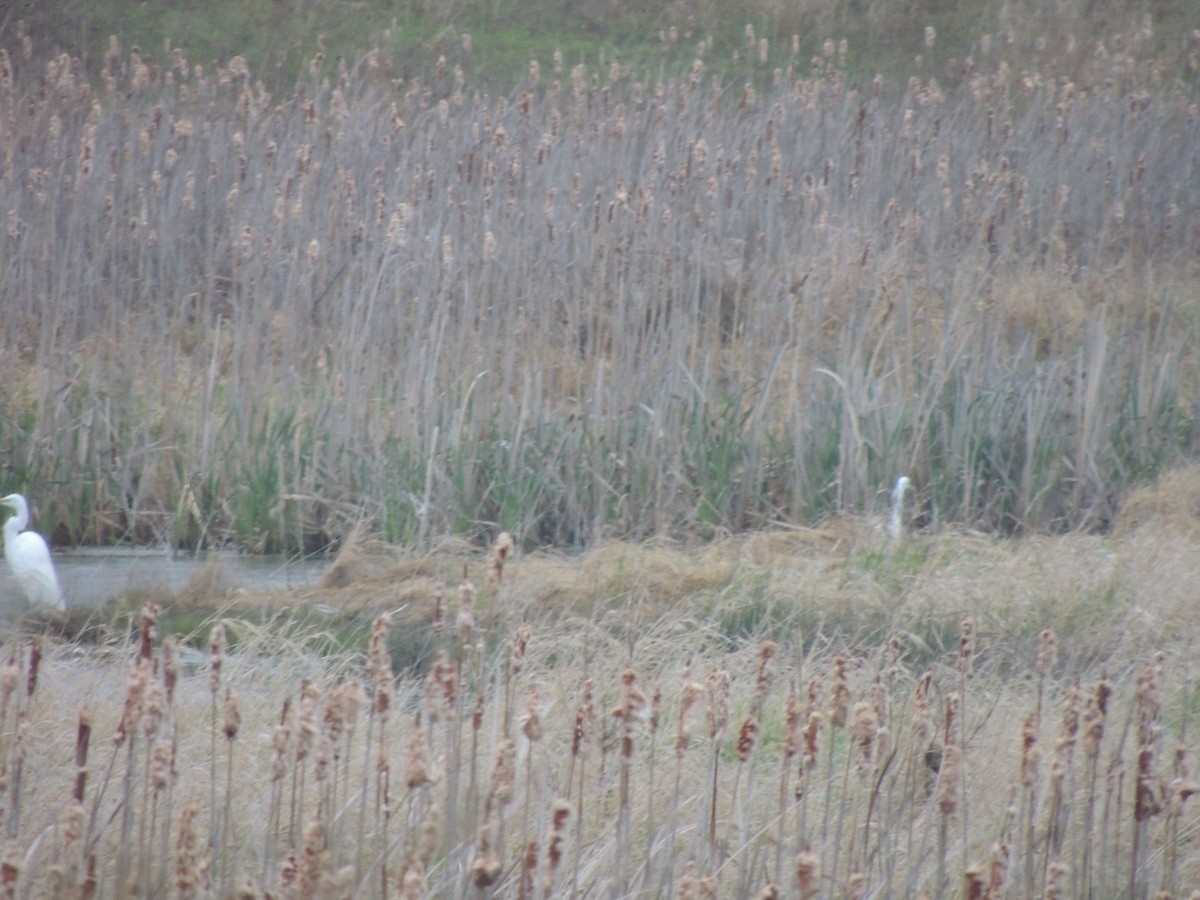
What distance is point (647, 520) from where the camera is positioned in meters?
4.95

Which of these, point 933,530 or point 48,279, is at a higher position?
point 48,279

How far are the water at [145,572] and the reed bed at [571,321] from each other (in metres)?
0.13

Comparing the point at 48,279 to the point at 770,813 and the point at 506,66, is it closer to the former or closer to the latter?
the point at 770,813

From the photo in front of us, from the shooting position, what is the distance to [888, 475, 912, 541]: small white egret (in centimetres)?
448

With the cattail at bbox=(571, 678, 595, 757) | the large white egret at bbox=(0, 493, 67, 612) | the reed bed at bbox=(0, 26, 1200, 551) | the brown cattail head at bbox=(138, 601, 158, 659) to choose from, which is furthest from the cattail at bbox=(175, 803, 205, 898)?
the reed bed at bbox=(0, 26, 1200, 551)

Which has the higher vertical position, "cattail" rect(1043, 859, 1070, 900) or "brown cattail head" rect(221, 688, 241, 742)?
"brown cattail head" rect(221, 688, 241, 742)

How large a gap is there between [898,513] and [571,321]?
1.75 meters

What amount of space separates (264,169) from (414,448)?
3208mm

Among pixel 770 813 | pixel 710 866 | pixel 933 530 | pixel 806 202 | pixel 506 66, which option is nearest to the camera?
pixel 710 866

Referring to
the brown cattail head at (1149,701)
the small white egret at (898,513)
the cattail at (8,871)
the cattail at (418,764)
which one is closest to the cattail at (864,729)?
the brown cattail head at (1149,701)

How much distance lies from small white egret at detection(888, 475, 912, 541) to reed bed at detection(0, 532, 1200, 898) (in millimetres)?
192

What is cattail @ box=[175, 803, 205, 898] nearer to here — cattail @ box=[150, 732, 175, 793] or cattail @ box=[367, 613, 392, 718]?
cattail @ box=[150, 732, 175, 793]

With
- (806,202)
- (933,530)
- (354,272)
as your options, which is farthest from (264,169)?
(933,530)

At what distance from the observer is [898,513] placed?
4.56 meters
